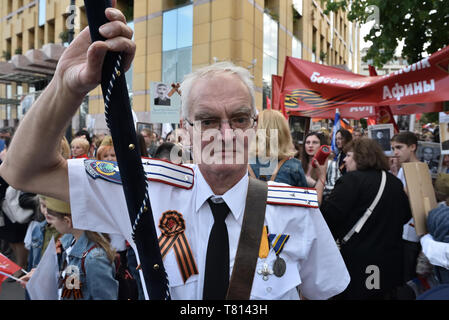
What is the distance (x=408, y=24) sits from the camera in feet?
21.3

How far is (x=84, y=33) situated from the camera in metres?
1.07

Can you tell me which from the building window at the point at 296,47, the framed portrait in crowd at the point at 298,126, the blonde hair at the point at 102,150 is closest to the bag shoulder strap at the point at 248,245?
the blonde hair at the point at 102,150

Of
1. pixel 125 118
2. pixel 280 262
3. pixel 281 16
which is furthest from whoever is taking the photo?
pixel 281 16

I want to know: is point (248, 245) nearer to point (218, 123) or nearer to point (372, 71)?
point (218, 123)

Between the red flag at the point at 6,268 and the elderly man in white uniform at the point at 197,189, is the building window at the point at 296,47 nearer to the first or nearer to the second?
the elderly man in white uniform at the point at 197,189

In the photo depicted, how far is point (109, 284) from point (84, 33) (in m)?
1.62

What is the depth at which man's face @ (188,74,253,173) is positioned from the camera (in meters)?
1.38

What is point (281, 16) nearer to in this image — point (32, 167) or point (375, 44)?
point (375, 44)

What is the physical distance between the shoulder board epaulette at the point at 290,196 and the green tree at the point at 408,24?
5.70 metres

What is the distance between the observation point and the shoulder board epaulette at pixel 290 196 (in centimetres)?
148

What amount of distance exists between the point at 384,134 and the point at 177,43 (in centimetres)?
1442

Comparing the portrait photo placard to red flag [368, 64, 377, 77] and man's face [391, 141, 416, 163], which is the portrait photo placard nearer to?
red flag [368, 64, 377, 77]

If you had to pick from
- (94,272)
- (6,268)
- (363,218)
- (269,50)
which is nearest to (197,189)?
(6,268)
